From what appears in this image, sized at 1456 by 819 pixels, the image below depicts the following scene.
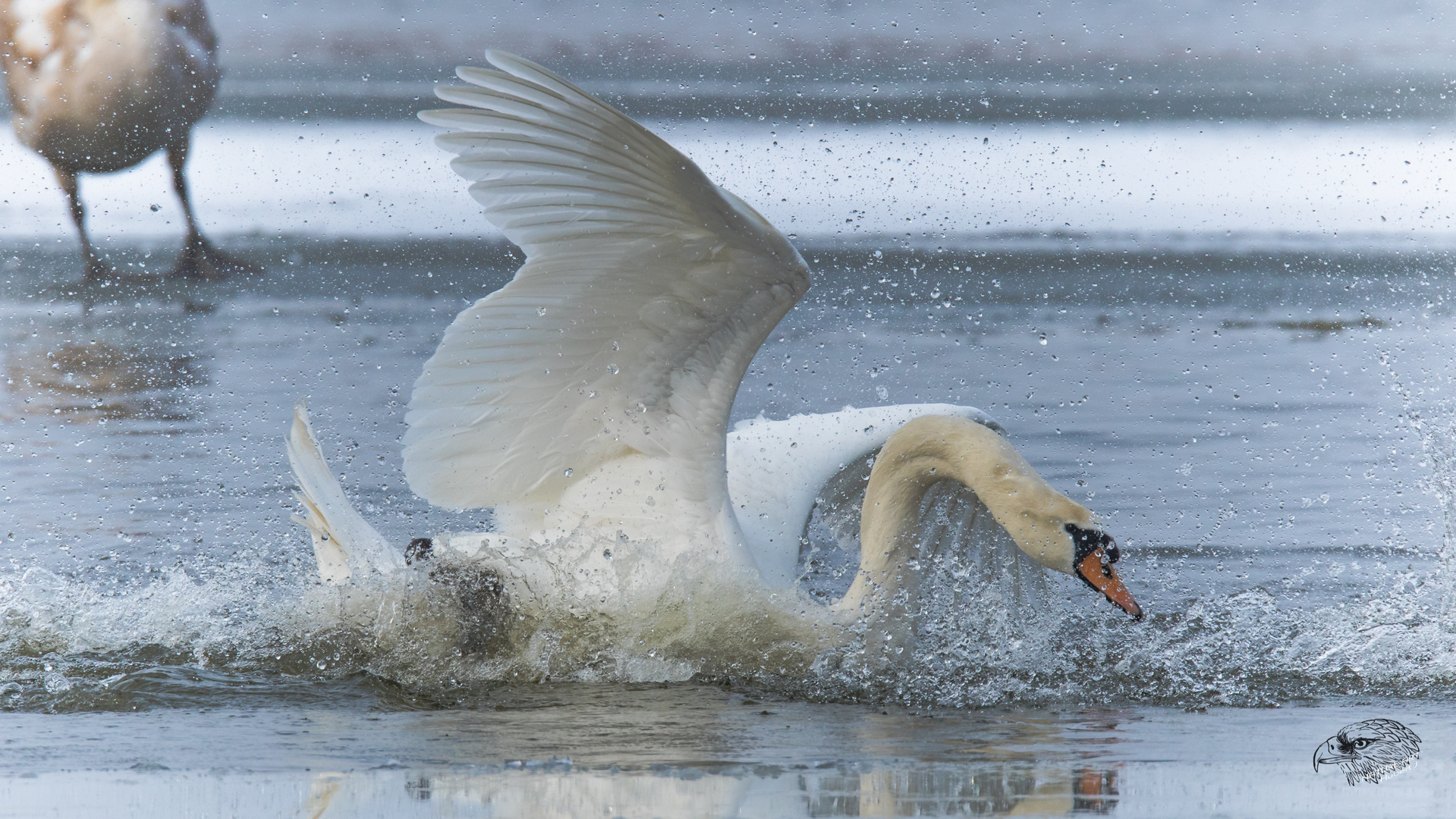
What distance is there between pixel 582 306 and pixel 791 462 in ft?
3.77

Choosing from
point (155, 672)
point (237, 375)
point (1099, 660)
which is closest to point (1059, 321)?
point (237, 375)

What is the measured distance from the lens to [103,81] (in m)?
14.7

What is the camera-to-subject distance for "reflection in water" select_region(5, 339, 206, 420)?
359 inches

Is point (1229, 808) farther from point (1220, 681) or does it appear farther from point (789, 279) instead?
point (789, 279)

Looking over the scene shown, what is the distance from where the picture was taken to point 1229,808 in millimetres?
3523

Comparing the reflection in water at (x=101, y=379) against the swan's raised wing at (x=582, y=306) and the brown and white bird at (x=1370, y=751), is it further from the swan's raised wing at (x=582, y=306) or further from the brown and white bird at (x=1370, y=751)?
the brown and white bird at (x=1370, y=751)

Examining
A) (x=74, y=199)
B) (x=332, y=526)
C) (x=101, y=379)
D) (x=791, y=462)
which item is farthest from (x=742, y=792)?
(x=74, y=199)

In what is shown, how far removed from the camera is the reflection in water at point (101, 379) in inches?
359

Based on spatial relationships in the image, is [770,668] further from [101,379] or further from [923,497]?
[101,379]

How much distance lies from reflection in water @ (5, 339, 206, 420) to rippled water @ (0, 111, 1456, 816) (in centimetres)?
4

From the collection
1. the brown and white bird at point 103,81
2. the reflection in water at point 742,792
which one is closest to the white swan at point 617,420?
the reflection in water at point 742,792

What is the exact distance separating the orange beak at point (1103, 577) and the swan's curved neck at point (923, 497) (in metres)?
0.06

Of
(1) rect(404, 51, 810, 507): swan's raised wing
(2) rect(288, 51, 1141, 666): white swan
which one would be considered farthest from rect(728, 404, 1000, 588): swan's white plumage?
(1) rect(404, 51, 810, 507): swan's raised wing

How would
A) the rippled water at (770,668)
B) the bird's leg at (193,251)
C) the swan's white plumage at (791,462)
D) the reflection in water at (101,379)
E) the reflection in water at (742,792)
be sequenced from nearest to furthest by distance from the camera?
the reflection in water at (742,792), the rippled water at (770,668), the swan's white plumage at (791,462), the reflection in water at (101,379), the bird's leg at (193,251)
